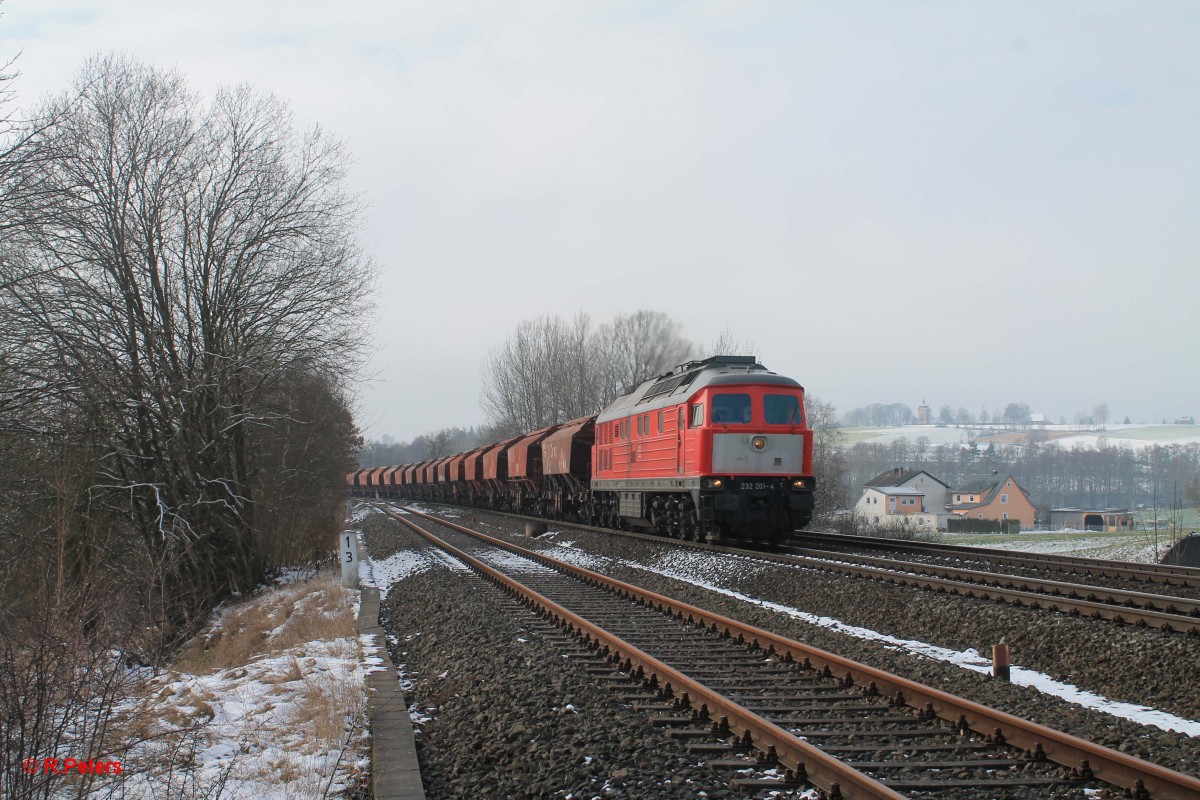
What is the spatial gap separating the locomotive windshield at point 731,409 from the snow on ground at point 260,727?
28.1 feet

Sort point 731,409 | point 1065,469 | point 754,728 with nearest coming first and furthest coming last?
point 754,728
point 731,409
point 1065,469

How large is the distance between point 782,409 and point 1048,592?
7315 millimetres

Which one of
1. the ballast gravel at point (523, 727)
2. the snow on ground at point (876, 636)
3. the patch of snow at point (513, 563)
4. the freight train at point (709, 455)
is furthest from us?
the freight train at point (709, 455)

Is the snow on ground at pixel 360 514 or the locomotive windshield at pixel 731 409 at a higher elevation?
the locomotive windshield at pixel 731 409

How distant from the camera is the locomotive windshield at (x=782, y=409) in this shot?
1759cm

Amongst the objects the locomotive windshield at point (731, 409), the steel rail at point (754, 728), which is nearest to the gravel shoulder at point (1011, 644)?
the steel rail at point (754, 728)

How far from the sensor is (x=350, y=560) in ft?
51.9

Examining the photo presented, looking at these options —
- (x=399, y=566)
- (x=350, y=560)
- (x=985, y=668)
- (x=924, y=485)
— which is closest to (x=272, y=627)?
(x=350, y=560)

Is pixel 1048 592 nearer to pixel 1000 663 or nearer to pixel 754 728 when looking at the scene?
pixel 1000 663

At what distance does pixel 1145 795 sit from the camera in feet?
15.1

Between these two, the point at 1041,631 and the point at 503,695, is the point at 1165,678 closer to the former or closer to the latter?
the point at 1041,631

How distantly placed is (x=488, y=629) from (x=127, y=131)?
13.8 meters

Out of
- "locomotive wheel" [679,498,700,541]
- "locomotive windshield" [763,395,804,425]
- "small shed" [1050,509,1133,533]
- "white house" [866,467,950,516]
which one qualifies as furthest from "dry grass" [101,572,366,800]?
"white house" [866,467,950,516]

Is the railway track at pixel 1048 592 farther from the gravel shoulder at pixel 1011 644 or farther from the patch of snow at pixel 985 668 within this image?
the patch of snow at pixel 985 668
